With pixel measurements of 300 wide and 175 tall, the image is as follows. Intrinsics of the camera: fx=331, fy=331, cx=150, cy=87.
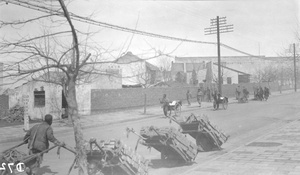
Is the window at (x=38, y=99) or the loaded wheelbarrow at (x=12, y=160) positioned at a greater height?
the window at (x=38, y=99)

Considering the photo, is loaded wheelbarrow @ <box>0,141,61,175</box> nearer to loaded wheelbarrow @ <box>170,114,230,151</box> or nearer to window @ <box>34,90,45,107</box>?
loaded wheelbarrow @ <box>170,114,230,151</box>

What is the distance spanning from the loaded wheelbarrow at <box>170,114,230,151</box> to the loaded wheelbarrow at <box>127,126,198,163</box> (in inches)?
45.6

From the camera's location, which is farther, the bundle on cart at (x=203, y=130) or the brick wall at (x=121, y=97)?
the brick wall at (x=121, y=97)

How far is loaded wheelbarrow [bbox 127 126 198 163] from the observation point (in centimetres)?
746

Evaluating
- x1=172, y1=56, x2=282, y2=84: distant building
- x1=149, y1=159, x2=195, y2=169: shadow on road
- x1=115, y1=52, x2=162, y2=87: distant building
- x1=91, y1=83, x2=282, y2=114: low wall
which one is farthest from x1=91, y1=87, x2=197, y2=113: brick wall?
x1=172, y1=56, x2=282, y2=84: distant building

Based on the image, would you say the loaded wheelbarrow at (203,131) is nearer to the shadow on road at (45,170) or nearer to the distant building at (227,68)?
the shadow on road at (45,170)

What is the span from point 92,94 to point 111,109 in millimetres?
2248

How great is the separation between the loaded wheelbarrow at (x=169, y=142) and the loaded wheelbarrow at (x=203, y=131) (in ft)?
3.80

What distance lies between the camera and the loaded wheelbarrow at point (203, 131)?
9.19 m

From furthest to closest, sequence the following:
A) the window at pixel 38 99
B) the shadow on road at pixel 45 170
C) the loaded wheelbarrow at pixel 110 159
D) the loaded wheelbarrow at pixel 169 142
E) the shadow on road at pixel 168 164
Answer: the window at pixel 38 99, the shadow on road at pixel 168 164, the shadow on road at pixel 45 170, the loaded wheelbarrow at pixel 169 142, the loaded wheelbarrow at pixel 110 159

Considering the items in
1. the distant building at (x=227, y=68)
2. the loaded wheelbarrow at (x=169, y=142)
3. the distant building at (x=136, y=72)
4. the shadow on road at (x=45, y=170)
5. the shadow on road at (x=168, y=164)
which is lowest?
the shadow on road at (x=45, y=170)

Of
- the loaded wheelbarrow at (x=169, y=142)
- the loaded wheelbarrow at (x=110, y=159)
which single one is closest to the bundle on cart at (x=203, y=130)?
the loaded wheelbarrow at (x=169, y=142)

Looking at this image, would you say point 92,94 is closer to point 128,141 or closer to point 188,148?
point 128,141

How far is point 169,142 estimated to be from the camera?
25.0 ft
